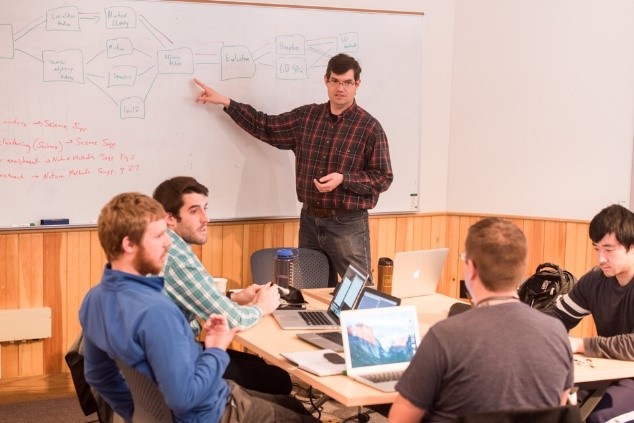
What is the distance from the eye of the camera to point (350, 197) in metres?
5.55

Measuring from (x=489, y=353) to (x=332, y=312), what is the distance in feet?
5.55

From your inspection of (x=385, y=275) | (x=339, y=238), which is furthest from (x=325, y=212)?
(x=385, y=275)

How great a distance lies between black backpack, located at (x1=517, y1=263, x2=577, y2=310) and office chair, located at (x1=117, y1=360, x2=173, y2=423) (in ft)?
6.26

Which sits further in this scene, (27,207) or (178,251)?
(27,207)

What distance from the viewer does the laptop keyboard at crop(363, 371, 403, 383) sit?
10.6 ft

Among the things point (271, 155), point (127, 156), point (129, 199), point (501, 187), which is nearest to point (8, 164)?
point (127, 156)

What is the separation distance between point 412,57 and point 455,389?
4.08 m

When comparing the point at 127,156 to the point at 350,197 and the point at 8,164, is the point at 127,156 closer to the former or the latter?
the point at 8,164

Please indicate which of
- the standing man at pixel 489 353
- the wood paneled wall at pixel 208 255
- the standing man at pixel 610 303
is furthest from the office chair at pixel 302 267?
the standing man at pixel 489 353

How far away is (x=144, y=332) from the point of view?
277cm

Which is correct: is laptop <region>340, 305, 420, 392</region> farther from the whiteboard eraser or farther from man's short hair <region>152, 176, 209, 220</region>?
the whiteboard eraser

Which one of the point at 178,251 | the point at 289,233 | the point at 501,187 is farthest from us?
the point at 501,187

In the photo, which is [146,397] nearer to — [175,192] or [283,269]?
[175,192]

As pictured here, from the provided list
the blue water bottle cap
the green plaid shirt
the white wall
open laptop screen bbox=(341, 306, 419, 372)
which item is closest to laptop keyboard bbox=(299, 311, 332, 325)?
the green plaid shirt
